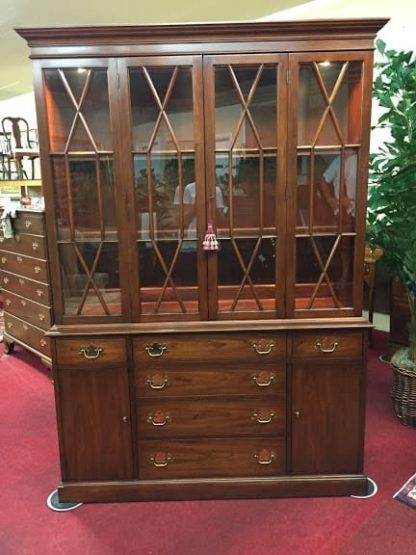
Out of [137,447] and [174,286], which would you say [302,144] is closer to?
[174,286]

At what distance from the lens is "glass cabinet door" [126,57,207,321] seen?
184 centimetres

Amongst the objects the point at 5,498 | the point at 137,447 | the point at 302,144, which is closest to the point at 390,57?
the point at 302,144

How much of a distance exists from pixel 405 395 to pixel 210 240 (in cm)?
166

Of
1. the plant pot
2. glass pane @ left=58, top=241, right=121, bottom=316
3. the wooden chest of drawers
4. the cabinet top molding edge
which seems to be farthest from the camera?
the wooden chest of drawers

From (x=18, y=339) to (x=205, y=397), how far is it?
2.37 meters

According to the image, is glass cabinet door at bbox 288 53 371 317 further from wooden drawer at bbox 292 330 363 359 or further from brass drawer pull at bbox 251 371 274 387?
brass drawer pull at bbox 251 371 274 387

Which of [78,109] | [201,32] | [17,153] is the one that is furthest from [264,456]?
[17,153]

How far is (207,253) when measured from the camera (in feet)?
6.42

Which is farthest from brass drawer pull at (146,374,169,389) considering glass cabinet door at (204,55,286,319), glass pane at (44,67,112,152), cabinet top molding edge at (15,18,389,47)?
cabinet top molding edge at (15,18,389,47)

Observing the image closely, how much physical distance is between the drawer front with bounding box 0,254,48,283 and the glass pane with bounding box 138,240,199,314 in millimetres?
1522

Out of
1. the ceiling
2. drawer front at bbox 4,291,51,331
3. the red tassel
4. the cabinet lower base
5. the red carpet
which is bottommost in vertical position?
the red carpet

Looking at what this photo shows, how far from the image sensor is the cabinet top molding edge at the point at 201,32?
1.74 metres

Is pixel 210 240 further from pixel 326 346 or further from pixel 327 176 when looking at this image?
pixel 326 346

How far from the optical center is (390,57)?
2574 millimetres
